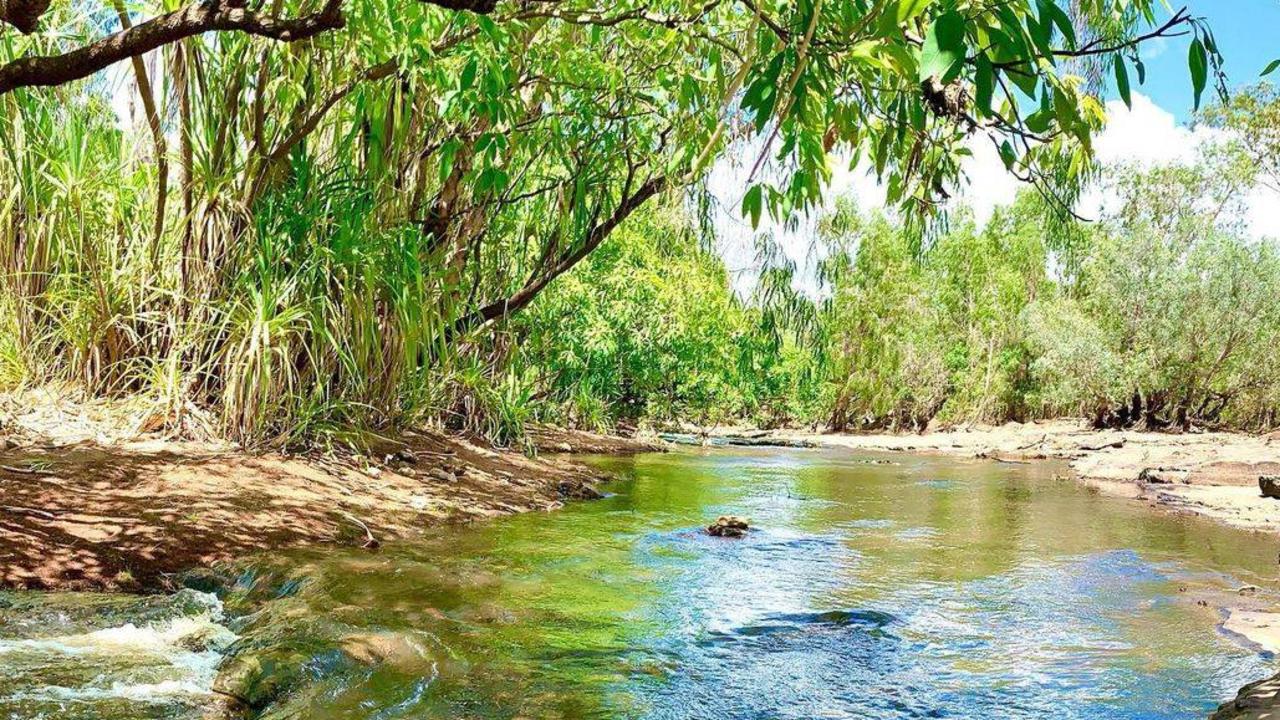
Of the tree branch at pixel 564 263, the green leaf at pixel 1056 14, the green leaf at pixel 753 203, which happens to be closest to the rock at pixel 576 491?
the tree branch at pixel 564 263

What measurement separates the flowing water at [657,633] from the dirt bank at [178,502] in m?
0.30

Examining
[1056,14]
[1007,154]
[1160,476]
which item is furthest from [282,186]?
[1160,476]

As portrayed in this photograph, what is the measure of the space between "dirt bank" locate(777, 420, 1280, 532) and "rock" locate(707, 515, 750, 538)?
472 centimetres

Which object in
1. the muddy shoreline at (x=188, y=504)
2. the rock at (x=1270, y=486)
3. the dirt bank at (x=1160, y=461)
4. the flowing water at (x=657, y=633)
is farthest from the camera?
the dirt bank at (x=1160, y=461)

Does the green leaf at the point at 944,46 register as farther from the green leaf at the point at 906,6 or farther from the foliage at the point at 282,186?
the foliage at the point at 282,186

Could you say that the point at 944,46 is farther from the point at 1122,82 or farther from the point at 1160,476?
the point at 1160,476

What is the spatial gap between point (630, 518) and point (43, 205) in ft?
15.4

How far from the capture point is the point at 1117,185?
27469 millimetres

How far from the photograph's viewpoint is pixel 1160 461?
14.4 metres

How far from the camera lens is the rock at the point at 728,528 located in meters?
6.59

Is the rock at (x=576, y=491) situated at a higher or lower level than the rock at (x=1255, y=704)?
lower

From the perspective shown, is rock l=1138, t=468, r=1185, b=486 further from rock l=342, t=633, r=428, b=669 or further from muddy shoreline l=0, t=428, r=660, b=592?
rock l=342, t=633, r=428, b=669

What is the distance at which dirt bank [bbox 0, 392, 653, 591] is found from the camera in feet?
12.9

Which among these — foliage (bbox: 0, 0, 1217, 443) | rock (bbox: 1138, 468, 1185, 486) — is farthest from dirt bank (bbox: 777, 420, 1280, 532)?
foliage (bbox: 0, 0, 1217, 443)
